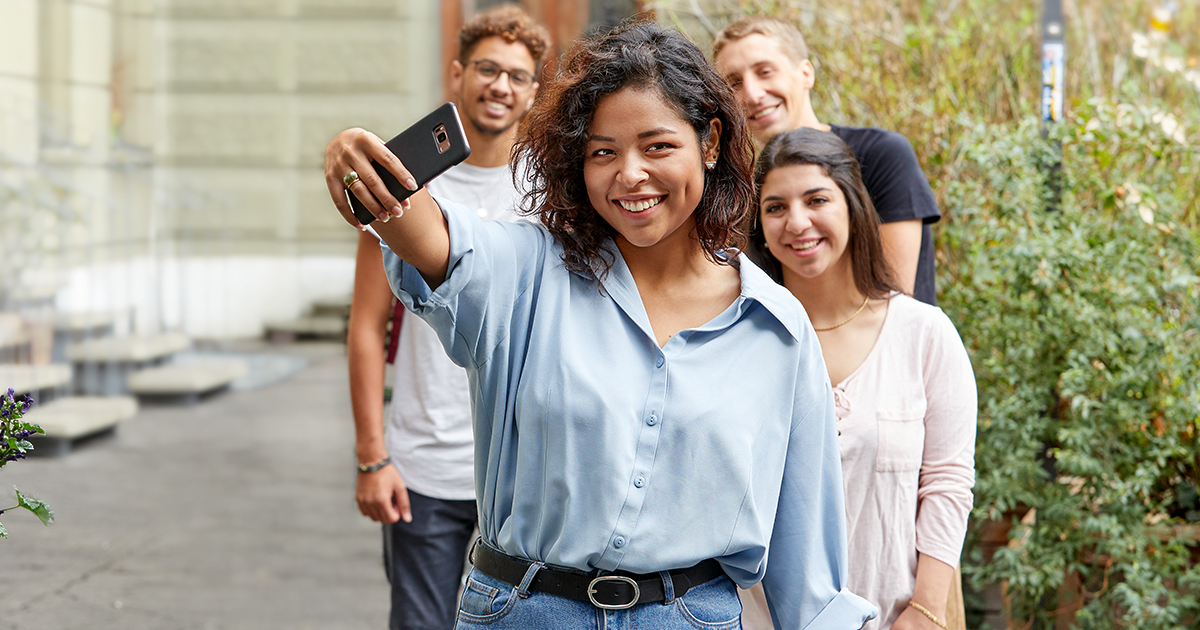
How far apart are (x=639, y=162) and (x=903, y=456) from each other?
0.93 meters

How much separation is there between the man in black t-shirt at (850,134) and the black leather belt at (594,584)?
123 cm

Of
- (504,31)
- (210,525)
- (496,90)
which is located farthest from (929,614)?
(210,525)

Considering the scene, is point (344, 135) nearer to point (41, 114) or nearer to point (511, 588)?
point (511, 588)

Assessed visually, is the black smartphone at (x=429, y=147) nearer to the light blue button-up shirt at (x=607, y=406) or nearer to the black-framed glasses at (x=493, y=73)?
the light blue button-up shirt at (x=607, y=406)

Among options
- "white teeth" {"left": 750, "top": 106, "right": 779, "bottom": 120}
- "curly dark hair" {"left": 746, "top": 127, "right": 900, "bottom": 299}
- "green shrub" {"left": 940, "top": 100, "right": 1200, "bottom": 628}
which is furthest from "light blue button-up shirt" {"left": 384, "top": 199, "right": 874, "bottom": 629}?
"green shrub" {"left": 940, "top": 100, "right": 1200, "bottom": 628}

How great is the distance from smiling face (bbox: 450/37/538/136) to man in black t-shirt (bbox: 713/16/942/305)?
0.50 m

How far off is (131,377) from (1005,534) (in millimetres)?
4938

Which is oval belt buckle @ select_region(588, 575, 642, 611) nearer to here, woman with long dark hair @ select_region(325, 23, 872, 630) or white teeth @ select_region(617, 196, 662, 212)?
woman with long dark hair @ select_region(325, 23, 872, 630)

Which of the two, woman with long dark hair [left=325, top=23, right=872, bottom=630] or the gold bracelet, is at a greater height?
woman with long dark hair [left=325, top=23, right=872, bottom=630]

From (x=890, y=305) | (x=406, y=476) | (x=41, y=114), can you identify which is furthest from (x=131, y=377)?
(x=890, y=305)

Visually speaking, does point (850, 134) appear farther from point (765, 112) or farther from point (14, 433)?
point (14, 433)

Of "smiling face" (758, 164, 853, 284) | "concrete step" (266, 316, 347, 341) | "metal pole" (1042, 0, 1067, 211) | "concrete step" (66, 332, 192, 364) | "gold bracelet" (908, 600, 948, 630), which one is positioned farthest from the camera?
"concrete step" (266, 316, 347, 341)

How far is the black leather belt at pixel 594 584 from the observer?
1489 millimetres

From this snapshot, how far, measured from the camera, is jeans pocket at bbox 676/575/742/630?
154 centimetres
